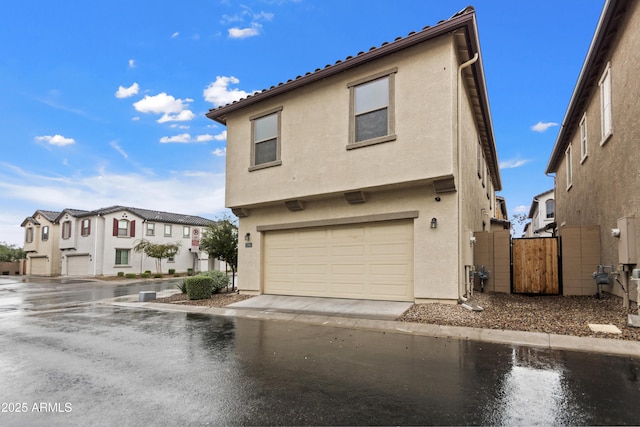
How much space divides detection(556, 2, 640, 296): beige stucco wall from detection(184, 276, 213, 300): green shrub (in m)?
12.3

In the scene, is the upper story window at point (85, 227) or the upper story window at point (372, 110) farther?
the upper story window at point (85, 227)

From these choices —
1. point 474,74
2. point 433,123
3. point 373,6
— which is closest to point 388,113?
point 433,123

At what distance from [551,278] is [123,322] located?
12448 millimetres

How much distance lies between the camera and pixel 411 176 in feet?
29.8

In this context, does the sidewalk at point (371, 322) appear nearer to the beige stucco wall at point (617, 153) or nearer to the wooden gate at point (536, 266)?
the beige stucco wall at point (617, 153)

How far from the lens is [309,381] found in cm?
441

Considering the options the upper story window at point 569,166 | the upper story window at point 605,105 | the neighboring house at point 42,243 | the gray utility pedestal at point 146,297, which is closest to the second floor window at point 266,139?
the gray utility pedestal at point 146,297

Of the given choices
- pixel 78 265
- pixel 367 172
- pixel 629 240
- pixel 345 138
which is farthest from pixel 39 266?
pixel 629 240

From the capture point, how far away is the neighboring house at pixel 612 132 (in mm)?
7949

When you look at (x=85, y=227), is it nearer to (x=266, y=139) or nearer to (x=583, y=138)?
A: (x=266, y=139)

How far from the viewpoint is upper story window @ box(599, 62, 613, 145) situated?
388 inches

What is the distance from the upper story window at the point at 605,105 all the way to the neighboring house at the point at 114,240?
30584 mm

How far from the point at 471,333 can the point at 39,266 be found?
49.8 meters

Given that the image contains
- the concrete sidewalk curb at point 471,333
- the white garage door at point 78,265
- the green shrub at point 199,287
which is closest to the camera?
the concrete sidewalk curb at point 471,333
